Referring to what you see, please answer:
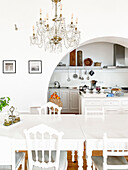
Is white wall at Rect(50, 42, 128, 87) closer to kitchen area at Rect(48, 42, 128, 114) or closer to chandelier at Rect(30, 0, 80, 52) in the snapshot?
kitchen area at Rect(48, 42, 128, 114)

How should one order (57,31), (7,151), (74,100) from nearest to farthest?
1. (7,151)
2. (57,31)
3. (74,100)

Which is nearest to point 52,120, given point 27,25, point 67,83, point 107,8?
point 27,25

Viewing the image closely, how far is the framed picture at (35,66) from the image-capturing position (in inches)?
178

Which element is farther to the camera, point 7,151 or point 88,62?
point 88,62

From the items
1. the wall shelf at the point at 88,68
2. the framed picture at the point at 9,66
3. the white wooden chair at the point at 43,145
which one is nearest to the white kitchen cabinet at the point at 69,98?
the wall shelf at the point at 88,68

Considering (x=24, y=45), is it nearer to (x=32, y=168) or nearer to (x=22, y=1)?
(x=22, y=1)

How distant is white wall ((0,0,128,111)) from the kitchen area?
173 centimetres

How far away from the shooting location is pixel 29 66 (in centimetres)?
455

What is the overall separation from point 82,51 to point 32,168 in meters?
5.49

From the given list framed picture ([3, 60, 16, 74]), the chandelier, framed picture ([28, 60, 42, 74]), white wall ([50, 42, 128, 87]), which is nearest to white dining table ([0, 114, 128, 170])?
the chandelier

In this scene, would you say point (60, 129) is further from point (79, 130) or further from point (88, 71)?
point (88, 71)

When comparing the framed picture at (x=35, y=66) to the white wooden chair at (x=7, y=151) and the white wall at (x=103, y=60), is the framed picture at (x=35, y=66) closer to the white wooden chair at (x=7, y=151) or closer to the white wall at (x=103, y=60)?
the white wall at (x=103, y=60)

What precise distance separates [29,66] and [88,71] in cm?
287

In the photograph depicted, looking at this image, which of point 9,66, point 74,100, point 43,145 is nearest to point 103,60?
point 74,100
